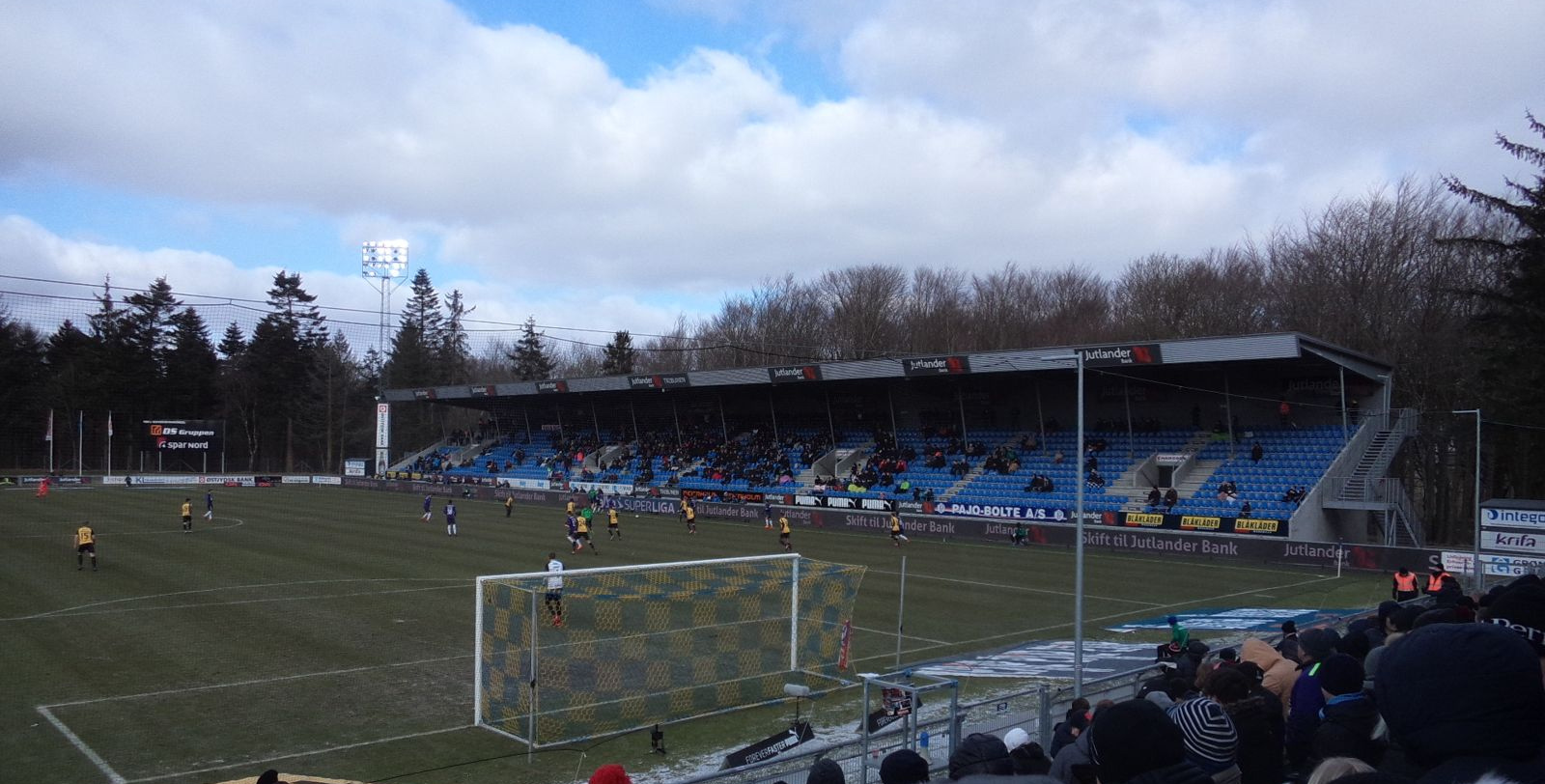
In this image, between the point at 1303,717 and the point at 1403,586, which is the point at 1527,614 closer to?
the point at 1303,717

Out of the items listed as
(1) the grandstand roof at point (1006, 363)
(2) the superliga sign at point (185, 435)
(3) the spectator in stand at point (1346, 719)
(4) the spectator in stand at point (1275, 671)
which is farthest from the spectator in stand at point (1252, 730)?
(2) the superliga sign at point (185, 435)

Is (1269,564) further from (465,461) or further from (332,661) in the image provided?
(465,461)

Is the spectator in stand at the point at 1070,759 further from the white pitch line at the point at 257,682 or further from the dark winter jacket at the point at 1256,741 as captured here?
the white pitch line at the point at 257,682

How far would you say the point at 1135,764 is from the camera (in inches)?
148

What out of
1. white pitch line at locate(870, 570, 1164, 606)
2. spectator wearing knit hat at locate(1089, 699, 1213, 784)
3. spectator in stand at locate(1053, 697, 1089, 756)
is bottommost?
→ white pitch line at locate(870, 570, 1164, 606)

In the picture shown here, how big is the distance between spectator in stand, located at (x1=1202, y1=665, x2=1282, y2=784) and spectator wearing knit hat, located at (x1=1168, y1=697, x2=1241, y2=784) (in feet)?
2.83

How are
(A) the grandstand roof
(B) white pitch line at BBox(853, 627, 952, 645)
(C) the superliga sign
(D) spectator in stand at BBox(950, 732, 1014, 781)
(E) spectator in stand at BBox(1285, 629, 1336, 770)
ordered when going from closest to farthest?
1. (D) spectator in stand at BBox(950, 732, 1014, 781)
2. (E) spectator in stand at BBox(1285, 629, 1336, 770)
3. (B) white pitch line at BBox(853, 627, 952, 645)
4. (A) the grandstand roof
5. (C) the superliga sign

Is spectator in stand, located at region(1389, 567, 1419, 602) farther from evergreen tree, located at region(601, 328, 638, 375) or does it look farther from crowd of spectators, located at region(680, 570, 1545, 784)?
evergreen tree, located at region(601, 328, 638, 375)

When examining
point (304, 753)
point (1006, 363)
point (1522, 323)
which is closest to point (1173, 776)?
point (304, 753)

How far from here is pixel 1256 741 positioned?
6.24 m

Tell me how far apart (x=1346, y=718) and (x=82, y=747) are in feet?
49.6

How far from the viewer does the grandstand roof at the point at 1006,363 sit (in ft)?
134

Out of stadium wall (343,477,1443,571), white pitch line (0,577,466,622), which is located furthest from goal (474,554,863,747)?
stadium wall (343,477,1443,571)

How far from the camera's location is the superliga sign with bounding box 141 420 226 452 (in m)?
68.2
